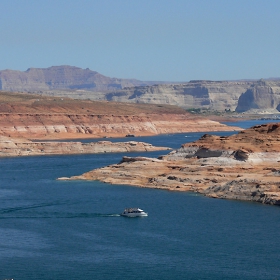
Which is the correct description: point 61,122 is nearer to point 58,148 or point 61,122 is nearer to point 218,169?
point 58,148

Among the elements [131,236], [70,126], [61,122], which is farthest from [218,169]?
[61,122]

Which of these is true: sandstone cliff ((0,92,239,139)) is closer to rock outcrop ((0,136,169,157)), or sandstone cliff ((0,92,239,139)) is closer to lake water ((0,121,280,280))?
rock outcrop ((0,136,169,157))

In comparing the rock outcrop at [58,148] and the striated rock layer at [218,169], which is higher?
the striated rock layer at [218,169]

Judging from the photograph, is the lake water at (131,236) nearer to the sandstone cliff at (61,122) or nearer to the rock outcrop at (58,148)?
the rock outcrop at (58,148)

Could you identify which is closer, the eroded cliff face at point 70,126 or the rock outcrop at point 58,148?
the rock outcrop at point 58,148

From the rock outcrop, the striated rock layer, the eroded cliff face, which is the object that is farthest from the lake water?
the eroded cliff face

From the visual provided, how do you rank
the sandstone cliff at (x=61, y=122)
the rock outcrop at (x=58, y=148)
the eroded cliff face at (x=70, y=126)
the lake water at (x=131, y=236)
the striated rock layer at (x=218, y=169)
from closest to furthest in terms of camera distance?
1. the lake water at (x=131, y=236)
2. the striated rock layer at (x=218, y=169)
3. the rock outcrop at (x=58, y=148)
4. the eroded cliff face at (x=70, y=126)
5. the sandstone cliff at (x=61, y=122)

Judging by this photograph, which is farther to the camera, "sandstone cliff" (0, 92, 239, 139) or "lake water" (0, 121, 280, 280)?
"sandstone cliff" (0, 92, 239, 139)

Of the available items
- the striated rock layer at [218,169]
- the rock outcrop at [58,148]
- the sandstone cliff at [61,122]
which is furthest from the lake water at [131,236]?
the sandstone cliff at [61,122]
